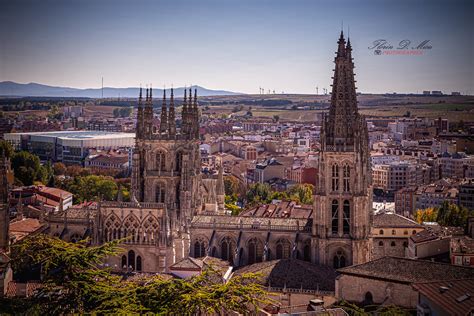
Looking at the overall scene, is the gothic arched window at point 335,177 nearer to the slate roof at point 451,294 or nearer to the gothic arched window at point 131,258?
the gothic arched window at point 131,258

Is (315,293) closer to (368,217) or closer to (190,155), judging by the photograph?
(368,217)

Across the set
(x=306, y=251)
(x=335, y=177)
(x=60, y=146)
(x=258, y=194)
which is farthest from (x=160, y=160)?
(x=60, y=146)

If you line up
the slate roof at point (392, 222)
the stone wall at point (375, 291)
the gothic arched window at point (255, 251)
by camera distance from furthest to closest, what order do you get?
the slate roof at point (392, 222) < the gothic arched window at point (255, 251) < the stone wall at point (375, 291)

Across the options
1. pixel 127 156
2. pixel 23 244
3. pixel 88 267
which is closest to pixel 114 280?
pixel 88 267

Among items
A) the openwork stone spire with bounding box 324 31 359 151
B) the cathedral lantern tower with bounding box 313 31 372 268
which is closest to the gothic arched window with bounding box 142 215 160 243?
the cathedral lantern tower with bounding box 313 31 372 268

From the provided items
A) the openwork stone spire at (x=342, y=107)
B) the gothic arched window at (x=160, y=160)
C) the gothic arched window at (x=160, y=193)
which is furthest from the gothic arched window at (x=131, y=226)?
the openwork stone spire at (x=342, y=107)

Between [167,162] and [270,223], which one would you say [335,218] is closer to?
[270,223]
